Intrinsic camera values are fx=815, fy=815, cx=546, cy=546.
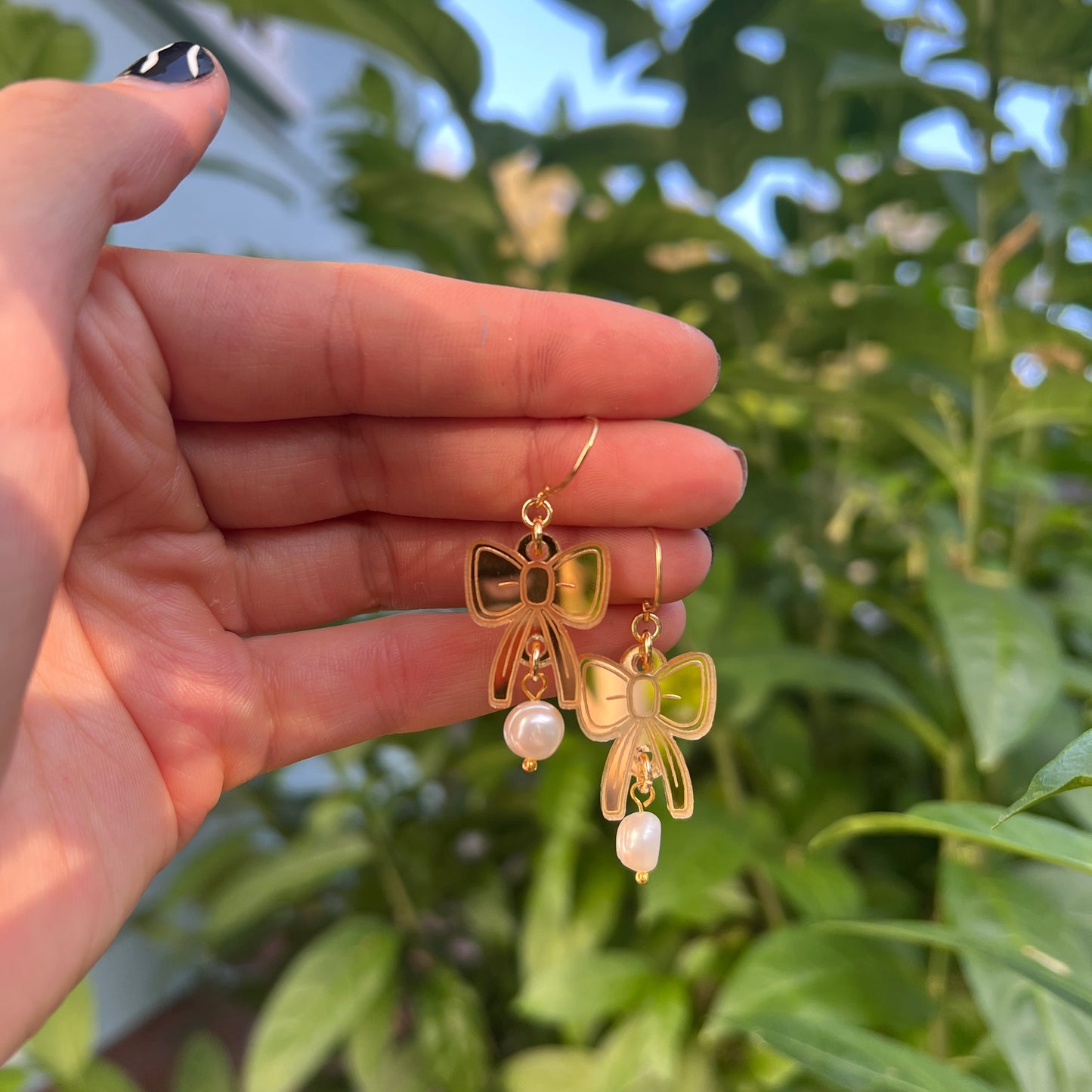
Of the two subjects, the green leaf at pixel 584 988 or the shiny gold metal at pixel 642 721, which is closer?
the shiny gold metal at pixel 642 721

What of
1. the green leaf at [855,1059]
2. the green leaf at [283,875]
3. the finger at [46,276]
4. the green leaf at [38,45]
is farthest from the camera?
the green leaf at [283,875]

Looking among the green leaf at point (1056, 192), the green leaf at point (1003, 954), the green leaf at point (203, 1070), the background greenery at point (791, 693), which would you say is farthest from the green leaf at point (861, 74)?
the green leaf at point (203, 1070)

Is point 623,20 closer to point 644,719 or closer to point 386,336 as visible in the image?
point 386,336

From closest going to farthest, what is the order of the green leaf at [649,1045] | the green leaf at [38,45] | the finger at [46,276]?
the finger at [46,276] < the green leaf at [38,45] < the green leaf at [649,1045]

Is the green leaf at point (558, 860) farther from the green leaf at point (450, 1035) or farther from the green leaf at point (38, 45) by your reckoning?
the green leaf at point (38, 45)

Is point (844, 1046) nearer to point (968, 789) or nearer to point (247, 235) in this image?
point (968, 789)

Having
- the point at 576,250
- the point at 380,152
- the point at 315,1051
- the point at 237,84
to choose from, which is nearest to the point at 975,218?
the point at 576,250

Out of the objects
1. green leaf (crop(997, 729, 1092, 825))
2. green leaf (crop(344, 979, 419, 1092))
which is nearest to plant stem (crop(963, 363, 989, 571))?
green leaf (crop(997, 729, 1092, 825))
